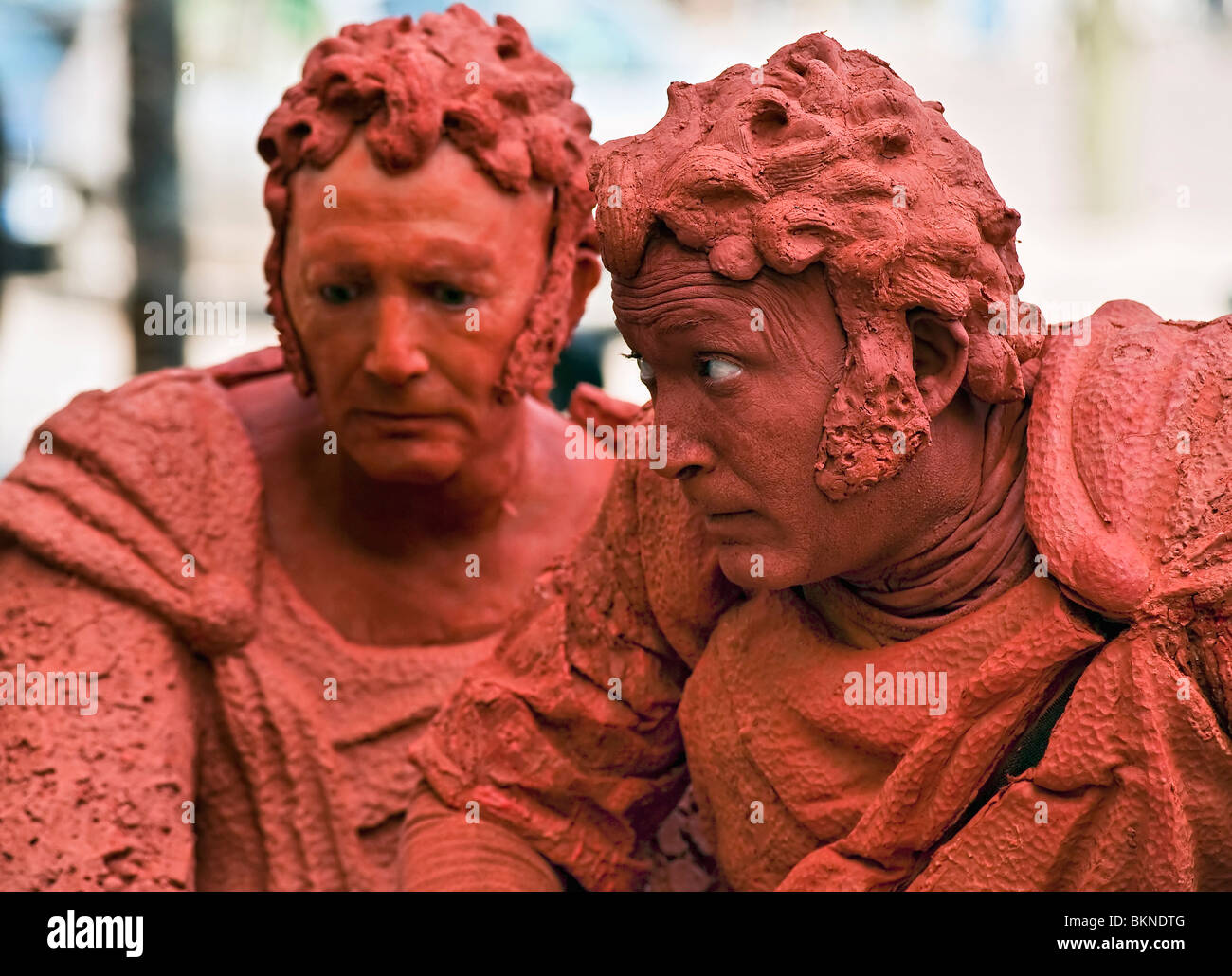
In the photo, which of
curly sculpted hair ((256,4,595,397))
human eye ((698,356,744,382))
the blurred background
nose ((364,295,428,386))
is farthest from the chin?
the blurred background

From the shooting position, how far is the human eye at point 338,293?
12.6 ft

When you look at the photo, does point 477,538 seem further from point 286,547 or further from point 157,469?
point 157,469

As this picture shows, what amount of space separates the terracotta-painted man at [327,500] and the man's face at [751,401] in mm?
1265

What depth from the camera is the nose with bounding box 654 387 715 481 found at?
256 centimetres

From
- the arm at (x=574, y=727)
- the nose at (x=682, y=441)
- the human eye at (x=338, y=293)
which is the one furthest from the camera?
the human eye at (x=338, y=293)

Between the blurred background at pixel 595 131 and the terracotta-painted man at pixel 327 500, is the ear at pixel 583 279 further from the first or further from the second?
the blurred background at pixel 595 131

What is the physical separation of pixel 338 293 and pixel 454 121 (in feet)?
1.27

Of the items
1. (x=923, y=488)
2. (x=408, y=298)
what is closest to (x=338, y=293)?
(x=408, y=298)

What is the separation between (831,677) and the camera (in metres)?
2.71

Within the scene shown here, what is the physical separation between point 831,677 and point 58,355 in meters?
4.62

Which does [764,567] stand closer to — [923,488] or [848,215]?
[923,488]

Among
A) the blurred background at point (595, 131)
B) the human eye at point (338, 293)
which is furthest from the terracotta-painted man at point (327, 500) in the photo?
the blurred background at point (595, 131)

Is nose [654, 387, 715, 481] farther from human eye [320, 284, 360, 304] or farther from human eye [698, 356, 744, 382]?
human eye [320, 284, 360, 304]

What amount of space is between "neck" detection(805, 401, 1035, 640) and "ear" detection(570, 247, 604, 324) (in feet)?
5.18
